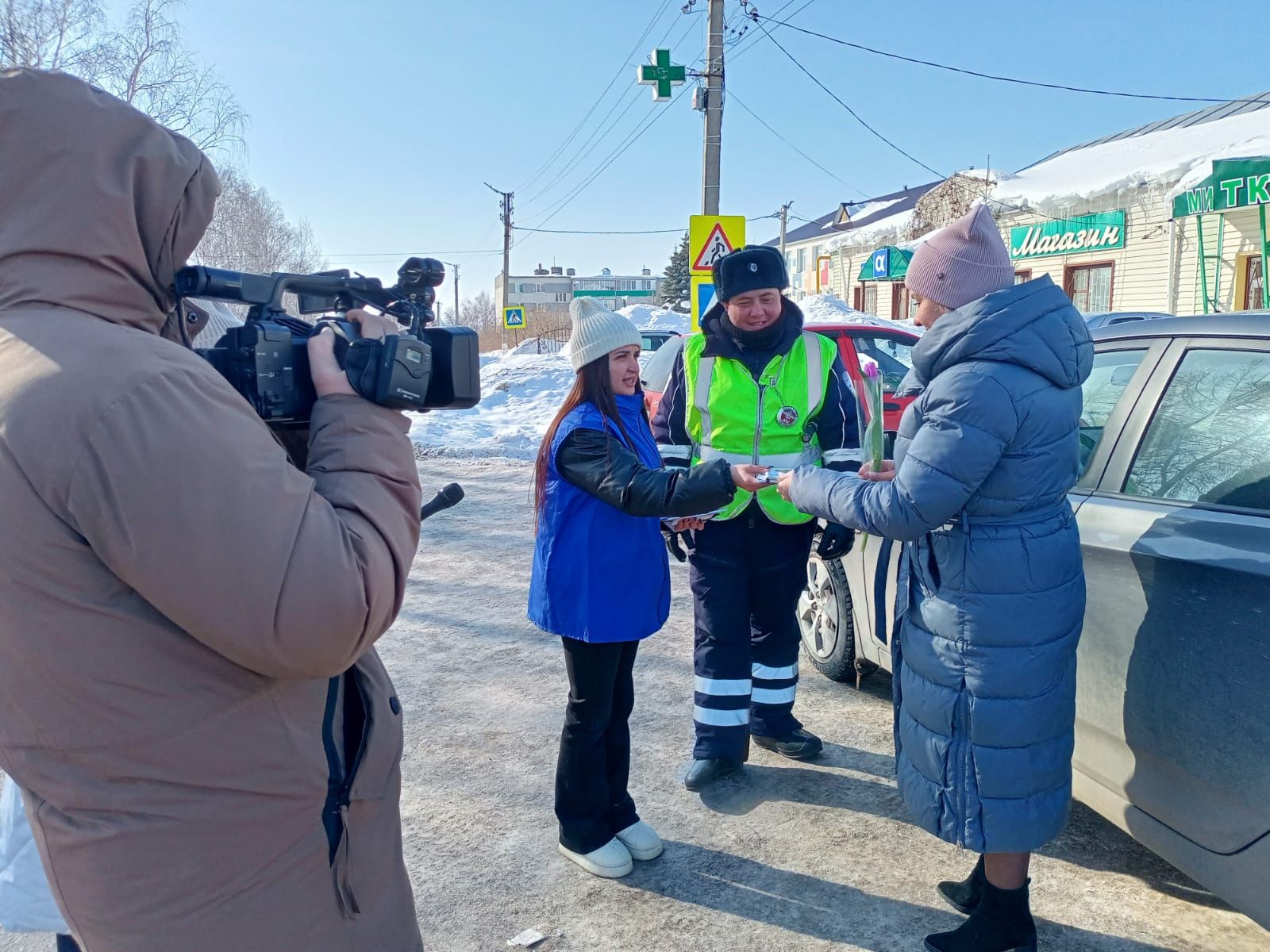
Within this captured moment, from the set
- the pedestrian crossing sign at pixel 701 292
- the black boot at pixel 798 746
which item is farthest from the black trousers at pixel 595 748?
the pedestrian crossing sign at pixel 701 292

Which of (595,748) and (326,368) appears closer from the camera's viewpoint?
(326,368)

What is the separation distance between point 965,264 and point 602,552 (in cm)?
132

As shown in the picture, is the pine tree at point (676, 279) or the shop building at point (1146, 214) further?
the pine tree at point (676, 279)

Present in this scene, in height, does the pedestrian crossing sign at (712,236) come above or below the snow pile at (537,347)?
above

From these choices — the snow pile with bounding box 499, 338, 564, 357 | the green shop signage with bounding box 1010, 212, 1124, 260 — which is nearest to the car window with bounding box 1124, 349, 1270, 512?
the green shop signage with bounding box 1010, 212, 1124, 260

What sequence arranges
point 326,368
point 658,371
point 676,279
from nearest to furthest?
point 326,368 → point 658,371 → point 676,279

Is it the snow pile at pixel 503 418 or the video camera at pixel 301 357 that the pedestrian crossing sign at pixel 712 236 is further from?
the video camera at pixel 301 357

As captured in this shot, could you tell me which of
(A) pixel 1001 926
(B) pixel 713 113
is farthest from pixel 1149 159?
(A) pixel 1001 926

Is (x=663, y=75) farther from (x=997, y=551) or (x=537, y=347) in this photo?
(x=537, y=347)

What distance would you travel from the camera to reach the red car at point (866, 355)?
8.17 meters

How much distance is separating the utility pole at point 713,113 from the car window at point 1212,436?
957 centimetres

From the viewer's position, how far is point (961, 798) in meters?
2.38

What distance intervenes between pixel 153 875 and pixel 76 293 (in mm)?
724

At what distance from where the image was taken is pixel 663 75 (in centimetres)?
1157
